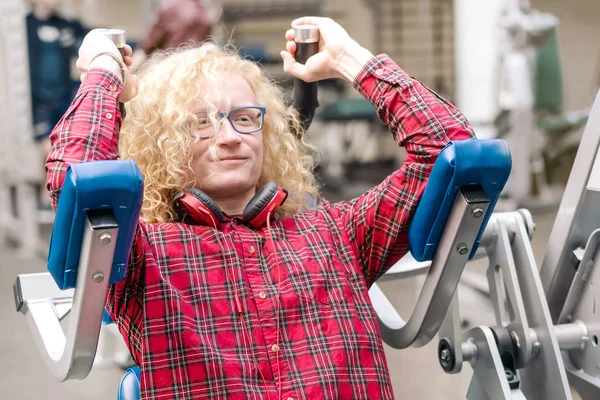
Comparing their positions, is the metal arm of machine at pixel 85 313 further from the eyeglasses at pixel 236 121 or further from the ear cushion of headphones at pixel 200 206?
the eyeglasses at pixel 236 121

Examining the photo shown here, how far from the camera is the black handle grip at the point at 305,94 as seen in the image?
1.65 metres

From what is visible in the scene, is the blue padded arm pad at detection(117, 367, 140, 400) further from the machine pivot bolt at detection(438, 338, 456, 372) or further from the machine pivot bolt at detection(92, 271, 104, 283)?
the machine pivot bolt at detection(438, 338, 456, 372)

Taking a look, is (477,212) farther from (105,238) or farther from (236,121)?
(105,238)

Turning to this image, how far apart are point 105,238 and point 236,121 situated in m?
0.48

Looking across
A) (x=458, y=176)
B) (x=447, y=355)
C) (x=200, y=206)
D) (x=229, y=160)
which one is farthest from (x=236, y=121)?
(x=447, y=355)

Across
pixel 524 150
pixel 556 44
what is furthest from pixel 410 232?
pixel 556 44

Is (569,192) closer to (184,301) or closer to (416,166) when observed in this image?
(416,166)

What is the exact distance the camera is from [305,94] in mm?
1750

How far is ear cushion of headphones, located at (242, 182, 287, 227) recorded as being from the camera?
1.53 meters

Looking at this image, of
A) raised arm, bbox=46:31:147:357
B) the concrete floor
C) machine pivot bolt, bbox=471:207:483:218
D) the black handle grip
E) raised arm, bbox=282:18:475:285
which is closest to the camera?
raised arm, bbox=46:31:147:357

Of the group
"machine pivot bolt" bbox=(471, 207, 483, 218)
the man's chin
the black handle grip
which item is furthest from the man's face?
"machine pivot bolt" bbox=(471, 207, 483, 218)

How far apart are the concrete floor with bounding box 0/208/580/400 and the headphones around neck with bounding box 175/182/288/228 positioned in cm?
136

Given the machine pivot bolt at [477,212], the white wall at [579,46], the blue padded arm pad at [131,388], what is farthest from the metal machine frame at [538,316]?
the white wall at [579,46]

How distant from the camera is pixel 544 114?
6.50 metres
